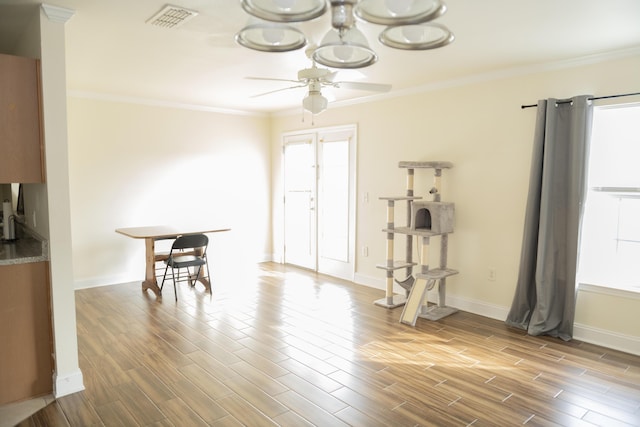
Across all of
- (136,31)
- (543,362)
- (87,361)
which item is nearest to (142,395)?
(87,361)

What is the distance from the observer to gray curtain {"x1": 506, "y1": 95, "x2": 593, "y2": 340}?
3668 millimetres

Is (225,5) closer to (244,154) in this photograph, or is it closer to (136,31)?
(136,31)

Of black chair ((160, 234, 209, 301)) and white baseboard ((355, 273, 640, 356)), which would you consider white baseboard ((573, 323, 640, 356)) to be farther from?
black chair ((160, 234, 209, 301))

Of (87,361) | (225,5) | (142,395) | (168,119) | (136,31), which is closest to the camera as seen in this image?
(225,5)

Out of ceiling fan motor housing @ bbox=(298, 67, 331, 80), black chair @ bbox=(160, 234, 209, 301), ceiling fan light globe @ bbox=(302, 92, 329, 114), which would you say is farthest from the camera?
black chair @ bbox=(160, 234, 209, 301)

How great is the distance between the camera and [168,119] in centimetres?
607

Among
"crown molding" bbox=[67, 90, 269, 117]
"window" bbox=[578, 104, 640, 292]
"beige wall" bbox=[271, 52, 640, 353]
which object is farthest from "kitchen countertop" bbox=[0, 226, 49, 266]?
"window" bbox=[578, 104, 640, 292]

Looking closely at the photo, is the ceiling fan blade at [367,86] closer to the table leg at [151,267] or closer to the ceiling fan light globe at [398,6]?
the ceiling fan light globe at [398,6]

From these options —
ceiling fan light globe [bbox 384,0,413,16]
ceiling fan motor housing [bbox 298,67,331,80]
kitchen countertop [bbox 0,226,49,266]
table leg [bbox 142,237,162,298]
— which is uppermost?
ceiling fan motor housing [bbox 298,67,331,80]

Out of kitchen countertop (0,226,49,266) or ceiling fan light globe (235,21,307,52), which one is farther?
A: kitchen countertop (0,226,49,266)

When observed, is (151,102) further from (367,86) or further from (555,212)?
(555,212)

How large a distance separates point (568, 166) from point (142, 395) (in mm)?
3804

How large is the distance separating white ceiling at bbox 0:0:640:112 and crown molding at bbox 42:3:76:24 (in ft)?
0.14

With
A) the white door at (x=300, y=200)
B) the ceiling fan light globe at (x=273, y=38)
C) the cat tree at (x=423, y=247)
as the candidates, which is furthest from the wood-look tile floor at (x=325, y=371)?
the ceiling fan light globe at (x=273, y=38)
